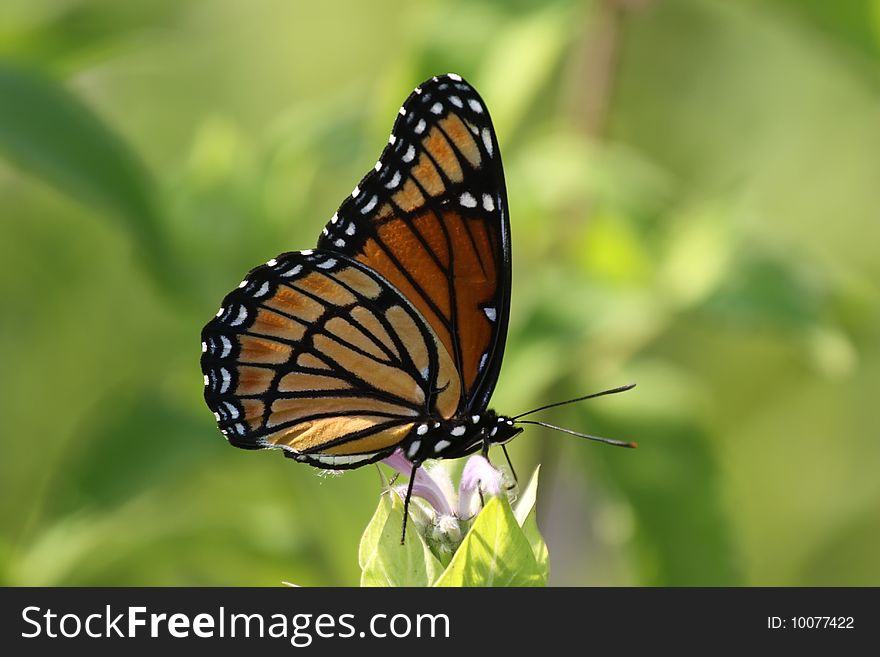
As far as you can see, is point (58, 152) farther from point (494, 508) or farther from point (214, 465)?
point (494, 508)

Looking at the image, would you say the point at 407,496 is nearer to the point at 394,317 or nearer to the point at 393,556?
the point at 393,556

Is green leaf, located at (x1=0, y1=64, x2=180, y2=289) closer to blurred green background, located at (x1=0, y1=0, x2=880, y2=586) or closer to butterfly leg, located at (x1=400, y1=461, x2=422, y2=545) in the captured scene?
blurred green background, located at (x1=0, y1=0, x2=880, y2=586)

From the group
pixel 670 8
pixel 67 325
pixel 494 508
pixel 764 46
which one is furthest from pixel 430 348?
pixel 764 46

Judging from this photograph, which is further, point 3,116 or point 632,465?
point 632,465

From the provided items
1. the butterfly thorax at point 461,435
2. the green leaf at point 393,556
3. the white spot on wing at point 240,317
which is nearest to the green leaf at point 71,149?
the white spot on wing at point 240,317

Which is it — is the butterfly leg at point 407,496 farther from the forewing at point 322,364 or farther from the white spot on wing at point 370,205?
the white spot on wing at point 370,205

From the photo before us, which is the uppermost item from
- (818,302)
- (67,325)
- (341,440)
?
(67,325)

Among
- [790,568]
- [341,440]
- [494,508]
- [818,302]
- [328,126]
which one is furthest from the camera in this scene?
[790,568]

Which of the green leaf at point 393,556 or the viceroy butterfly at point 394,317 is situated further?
the viceroy butterfly at point 394,317
